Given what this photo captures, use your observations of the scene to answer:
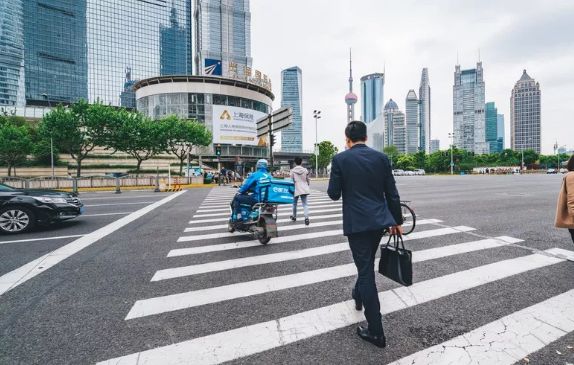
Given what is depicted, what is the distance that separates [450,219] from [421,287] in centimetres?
553

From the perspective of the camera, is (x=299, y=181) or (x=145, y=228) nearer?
(x=145, y=228)

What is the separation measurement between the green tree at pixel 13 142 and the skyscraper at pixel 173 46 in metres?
85.4

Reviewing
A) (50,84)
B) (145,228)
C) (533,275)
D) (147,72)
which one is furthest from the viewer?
(147,72)

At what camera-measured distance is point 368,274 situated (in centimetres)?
254

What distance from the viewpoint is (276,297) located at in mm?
3486

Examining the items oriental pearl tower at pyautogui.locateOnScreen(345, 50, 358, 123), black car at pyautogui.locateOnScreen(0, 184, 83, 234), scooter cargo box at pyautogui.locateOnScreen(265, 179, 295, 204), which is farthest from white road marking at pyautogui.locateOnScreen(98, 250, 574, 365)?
oriental pearl tower at pyautogui.locateOnScreen(345, 50, 358, 123)

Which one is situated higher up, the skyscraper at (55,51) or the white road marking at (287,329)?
the skyscraper at (55,51)

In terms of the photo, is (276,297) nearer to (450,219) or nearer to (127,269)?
(127,269)

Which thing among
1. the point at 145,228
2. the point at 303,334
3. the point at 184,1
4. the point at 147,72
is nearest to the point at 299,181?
the point at 145,228

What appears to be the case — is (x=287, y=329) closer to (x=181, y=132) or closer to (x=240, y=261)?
(x=240, y=261)

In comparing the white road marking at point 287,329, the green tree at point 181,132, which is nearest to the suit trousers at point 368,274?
the white road marking at point 287,329

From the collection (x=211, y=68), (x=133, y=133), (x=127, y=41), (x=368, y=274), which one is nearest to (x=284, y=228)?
(x=368, y=274)

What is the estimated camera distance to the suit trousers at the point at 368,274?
248 cm

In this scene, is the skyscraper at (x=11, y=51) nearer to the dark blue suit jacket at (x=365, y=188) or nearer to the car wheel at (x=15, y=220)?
the car wheel at (x=15, y=220)
